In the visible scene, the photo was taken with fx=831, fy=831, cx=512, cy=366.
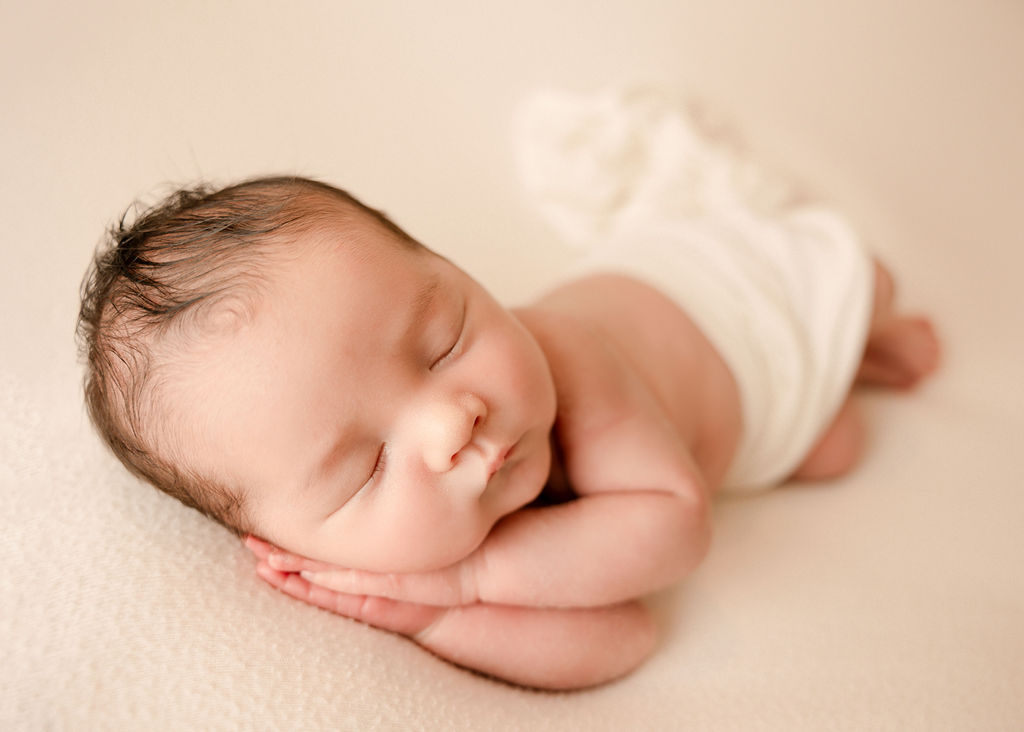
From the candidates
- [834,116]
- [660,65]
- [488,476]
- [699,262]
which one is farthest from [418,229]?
[834,116]

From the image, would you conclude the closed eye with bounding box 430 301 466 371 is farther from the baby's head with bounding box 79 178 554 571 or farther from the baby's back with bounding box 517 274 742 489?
the baby's back with bounding box 517 274 742 489

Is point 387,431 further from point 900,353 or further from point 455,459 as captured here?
point 900,353

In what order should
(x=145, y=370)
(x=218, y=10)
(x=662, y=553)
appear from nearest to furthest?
1. (x=145, y=370)
2. (x=662, y=553)
3. (x=218, y=10)

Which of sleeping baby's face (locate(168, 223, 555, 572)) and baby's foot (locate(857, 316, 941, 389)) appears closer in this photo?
sleeping baby's face (locate(168, 223, 555, 572))

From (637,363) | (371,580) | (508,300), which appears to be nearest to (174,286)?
(371,580)

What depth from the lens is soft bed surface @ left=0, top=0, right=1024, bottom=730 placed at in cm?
85

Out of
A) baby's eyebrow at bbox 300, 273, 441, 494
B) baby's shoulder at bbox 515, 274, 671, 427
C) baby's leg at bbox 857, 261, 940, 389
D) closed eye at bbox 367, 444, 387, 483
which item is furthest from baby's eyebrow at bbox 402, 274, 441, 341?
baby's leg at bbox 857, 261, 940, 389

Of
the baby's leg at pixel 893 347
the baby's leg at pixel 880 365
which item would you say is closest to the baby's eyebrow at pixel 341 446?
the baby's leg at pixel 880 365

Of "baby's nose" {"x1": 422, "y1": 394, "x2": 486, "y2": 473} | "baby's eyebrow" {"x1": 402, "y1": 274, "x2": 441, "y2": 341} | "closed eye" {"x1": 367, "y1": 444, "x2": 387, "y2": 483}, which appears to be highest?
"baby's eyebrow" {"x1": 402, "y1": 274, "x2": 441, "y2": 341}

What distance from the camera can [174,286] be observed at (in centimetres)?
82

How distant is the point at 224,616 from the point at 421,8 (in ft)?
4.67

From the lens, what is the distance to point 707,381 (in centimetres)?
131

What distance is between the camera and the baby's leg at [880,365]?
137 centimetres

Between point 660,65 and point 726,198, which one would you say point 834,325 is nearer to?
point 726,198
